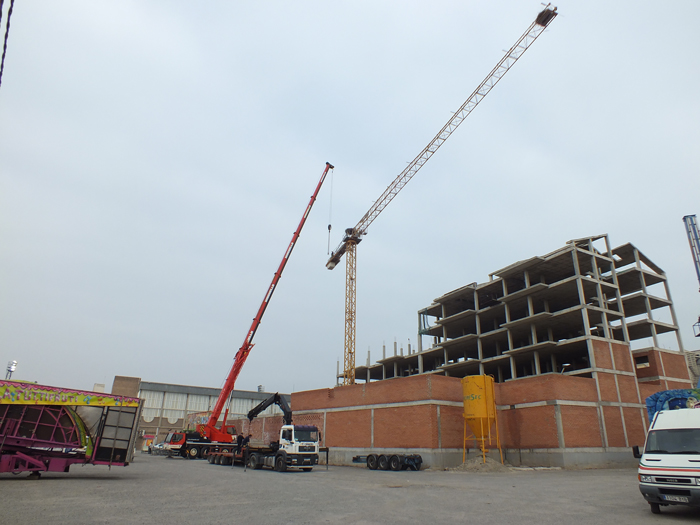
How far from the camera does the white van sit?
9.76 metres

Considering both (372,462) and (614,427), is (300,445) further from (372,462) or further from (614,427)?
(614,427)

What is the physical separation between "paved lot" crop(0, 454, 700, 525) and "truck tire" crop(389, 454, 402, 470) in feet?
39.3

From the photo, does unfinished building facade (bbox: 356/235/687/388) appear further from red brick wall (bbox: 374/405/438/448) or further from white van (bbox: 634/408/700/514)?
white van (bbox: 634/408/700/514)

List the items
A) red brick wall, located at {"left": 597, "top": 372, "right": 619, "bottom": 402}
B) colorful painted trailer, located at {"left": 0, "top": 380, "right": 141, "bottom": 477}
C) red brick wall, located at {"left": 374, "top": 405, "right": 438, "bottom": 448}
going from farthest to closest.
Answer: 1. red brick wall, located at {"left": 597, "top": 372, "right": 619, "bottom": 402}
2. red brick wall, located at {"left": 374, "top": 405, "right": 438, "bottom": 448}
3. colorful painted trailer, located at {"left": 0, "top": 380, "right": 141, "bottom": 477}

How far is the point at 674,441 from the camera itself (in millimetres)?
10969

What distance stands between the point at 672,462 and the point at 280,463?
21.1 metres

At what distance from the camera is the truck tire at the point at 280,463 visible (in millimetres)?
26062

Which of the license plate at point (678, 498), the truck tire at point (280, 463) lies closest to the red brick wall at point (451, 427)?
the truck tire at point (280, 463)

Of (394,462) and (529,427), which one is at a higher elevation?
(529,427)

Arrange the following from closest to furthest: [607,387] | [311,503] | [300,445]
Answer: [311,503] < [300,445] < [607,387]

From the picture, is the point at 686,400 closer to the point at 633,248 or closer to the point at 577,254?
the point at 577,254

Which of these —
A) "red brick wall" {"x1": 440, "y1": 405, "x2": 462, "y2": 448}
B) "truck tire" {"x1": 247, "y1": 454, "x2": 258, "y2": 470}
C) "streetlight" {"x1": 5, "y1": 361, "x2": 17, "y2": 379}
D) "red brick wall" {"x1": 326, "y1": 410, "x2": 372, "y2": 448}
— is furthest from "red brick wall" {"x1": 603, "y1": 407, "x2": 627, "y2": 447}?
"streetlight" {"x1": 5, "y1": 361, "x2": 17, "y2": 379}

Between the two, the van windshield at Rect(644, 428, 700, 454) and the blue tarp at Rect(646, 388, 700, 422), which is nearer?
the van windshield at Rect(644, 428, 700, 454)

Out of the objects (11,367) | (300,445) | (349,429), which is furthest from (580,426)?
(11,367)
